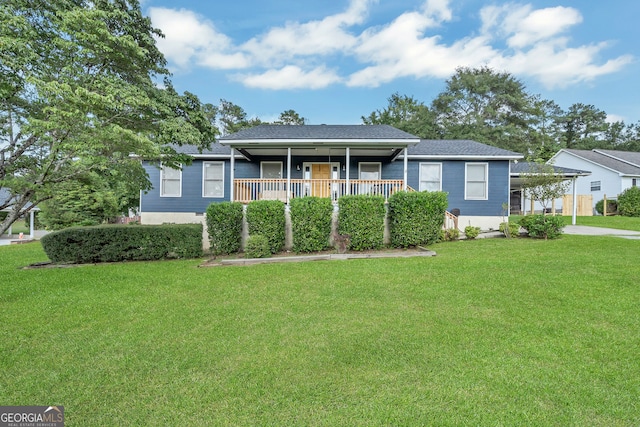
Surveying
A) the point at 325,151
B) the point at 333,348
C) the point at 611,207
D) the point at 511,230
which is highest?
the point at 325,151

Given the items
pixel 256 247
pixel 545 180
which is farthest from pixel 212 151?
pixel 545 180

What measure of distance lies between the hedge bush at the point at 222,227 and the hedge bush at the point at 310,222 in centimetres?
178

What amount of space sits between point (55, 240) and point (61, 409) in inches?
300

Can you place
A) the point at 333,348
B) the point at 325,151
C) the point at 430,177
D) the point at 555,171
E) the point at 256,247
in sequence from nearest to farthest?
the point at 333,348 → the point at 256,247 → the point at 325,151 → the point at 430,177 → the point at 555,171

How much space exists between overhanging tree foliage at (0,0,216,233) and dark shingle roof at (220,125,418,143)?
393 cm

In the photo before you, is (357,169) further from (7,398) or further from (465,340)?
(7,398)

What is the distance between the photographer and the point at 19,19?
5.32 meters

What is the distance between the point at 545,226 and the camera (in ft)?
31.3

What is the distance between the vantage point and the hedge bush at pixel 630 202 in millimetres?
18891

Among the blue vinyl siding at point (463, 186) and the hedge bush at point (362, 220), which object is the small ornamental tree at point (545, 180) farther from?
the hedge bush at point (362, 220)

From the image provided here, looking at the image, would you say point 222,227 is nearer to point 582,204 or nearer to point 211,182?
point 211,182

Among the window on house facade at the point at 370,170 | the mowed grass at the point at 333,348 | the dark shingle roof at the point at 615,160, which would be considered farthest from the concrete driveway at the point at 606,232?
the dark shingle roof at the point at 615,160

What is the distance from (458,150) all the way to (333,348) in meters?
12.4

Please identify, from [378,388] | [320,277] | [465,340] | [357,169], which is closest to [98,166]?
[320,277]
